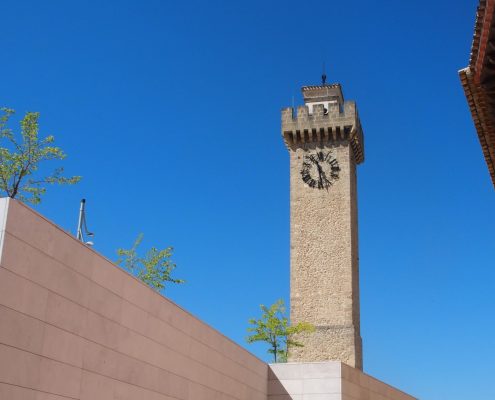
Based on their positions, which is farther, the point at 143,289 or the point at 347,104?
the point at 347,104

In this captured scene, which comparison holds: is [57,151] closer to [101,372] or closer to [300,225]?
[101,372]

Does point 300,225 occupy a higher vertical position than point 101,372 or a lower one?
higher

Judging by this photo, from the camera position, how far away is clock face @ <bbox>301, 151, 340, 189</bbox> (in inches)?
1671

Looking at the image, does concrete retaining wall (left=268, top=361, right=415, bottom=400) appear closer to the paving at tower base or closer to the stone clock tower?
the paving at tower base

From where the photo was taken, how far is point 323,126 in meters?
43.8

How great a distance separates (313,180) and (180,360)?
92.6 feet

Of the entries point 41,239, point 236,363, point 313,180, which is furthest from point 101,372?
point 313,180

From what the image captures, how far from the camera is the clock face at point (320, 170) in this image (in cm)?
4244

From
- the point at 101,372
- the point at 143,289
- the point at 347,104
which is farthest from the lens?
the point at 347,104

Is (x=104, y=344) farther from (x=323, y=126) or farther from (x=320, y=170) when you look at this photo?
(x=323, y=126)

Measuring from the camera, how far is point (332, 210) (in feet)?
137

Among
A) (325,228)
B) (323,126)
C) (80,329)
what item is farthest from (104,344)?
(323,126)

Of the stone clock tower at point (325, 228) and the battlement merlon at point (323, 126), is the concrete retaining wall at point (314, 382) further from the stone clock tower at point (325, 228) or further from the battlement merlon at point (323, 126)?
the battlement merlon at point (323, 126)

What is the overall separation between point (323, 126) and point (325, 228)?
6.45 meters
